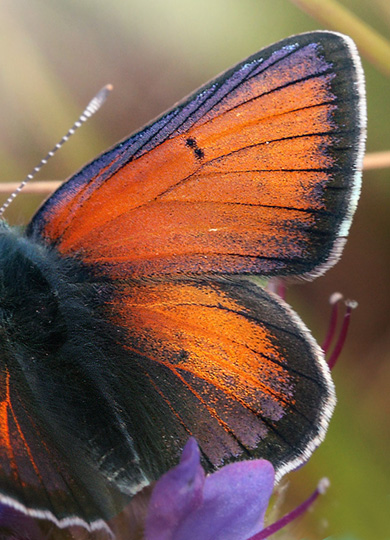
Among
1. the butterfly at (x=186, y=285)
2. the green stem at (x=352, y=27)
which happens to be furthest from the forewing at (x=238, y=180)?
the green stem at (x=352, y=27)

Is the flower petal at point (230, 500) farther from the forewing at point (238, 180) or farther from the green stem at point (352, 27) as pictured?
the green stem at point (352, 27)

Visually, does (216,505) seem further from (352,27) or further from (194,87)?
(194,87)

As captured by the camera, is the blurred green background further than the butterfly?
Yes

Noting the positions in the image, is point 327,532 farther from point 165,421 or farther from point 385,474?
point 165,421

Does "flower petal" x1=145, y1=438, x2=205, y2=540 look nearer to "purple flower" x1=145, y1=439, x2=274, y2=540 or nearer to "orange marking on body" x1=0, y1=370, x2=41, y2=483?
"purple flower" x1=145, y1=439, x2=274, y2=540

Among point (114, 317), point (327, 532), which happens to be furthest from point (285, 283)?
point (327, 532)

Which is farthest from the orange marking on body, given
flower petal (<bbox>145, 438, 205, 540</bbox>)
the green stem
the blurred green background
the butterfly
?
the green stem

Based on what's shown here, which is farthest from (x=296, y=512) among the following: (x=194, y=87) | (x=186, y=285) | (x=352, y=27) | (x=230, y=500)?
(x=194, y=87)
